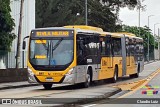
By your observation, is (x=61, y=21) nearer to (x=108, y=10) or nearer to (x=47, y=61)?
(x=108, y=10)

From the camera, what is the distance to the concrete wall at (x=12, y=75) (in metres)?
32.8

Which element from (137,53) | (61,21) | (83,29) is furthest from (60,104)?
(61,21)

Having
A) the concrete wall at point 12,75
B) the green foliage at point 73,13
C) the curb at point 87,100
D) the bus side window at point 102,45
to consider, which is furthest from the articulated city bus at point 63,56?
the green foliage at point 73,13

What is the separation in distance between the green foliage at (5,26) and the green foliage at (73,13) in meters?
23.3

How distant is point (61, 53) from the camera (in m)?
25.0

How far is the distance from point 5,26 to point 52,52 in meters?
18.1

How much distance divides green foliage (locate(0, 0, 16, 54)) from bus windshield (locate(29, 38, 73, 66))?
16.5 m

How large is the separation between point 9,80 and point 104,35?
26.4 feet

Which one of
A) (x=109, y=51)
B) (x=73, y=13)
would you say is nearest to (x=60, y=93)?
(x=109, y=51)

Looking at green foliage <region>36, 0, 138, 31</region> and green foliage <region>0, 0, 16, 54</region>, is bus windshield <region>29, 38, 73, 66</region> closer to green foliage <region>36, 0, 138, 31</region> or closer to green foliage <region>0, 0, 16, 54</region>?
green foliage <region>0, 0, 16, 54</region>

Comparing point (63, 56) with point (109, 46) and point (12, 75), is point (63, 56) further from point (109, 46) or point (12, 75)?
point (12, 75)

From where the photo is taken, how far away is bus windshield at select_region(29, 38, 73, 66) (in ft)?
81.9

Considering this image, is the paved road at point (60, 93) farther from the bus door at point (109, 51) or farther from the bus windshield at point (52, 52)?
the bus door at point (109, 51)

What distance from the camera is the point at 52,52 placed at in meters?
25.0
